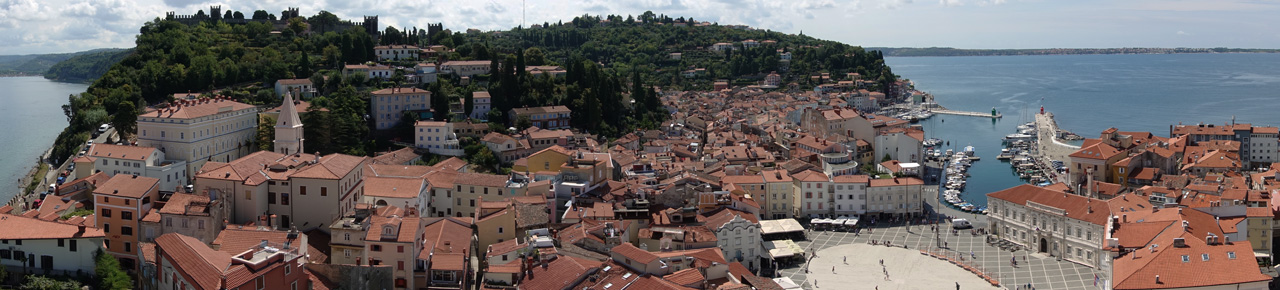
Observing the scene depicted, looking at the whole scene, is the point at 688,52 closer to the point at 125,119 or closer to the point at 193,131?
the point at 125,119

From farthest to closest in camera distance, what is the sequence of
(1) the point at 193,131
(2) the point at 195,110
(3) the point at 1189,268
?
1. (2) the point at 195,110
2. (1) the point at 193,131
3. (3) the point at 1189,268

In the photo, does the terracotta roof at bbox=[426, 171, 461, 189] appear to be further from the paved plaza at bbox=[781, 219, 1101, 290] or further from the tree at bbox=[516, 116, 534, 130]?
the tree at bbox=[516, 116, 534, 130]

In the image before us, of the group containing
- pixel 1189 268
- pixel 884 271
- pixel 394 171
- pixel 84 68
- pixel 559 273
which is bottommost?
pixel 884 271

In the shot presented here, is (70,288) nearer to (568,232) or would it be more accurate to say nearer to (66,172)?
(568,232)

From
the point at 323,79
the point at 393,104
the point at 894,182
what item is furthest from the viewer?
the point at 323,79

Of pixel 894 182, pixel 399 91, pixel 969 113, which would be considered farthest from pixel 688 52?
pixel 894 182

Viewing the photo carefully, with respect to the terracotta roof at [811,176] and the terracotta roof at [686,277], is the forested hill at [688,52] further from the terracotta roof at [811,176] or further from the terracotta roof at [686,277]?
the terracotta roof at [686,277]

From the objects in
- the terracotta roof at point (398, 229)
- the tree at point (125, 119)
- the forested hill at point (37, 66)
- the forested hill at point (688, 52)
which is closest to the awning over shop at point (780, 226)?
the terracotta roof at point (398, 229)

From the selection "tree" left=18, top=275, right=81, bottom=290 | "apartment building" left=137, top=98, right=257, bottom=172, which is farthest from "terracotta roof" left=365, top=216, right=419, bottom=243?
"apartment building" left=137, top=98, right=257, bottom=172
